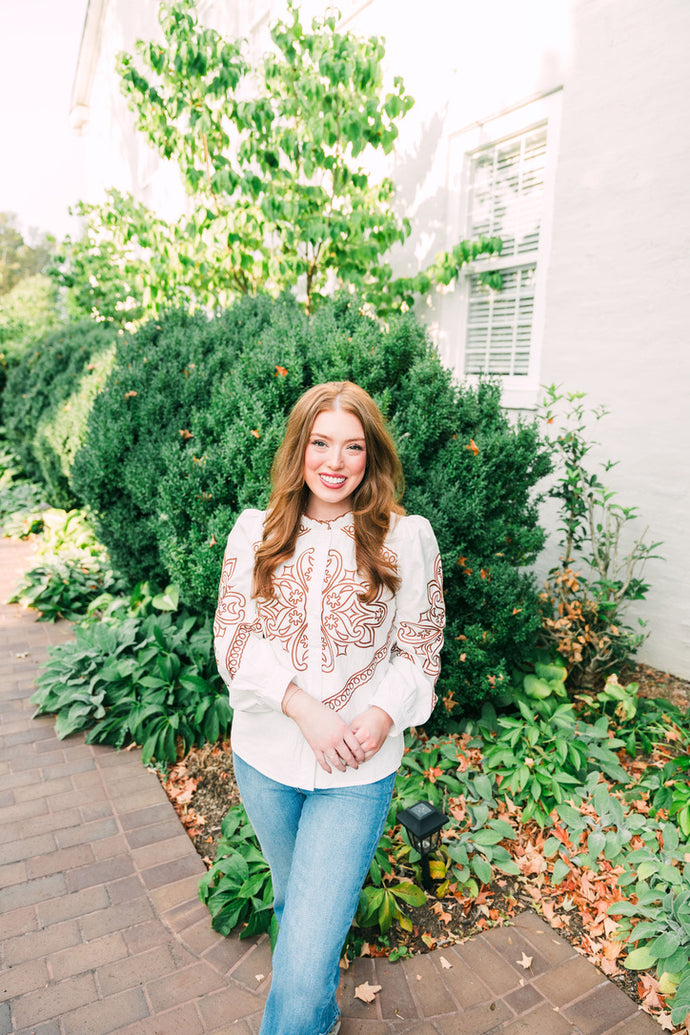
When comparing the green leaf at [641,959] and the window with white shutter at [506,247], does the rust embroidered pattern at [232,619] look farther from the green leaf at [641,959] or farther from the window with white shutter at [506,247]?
the window with white shutter at [506,247]

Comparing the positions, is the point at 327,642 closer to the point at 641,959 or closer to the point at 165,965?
the point at 165,965

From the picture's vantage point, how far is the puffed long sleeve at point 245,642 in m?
1.73

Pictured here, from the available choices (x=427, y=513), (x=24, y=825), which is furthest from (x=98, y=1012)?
(x=427, y=513)

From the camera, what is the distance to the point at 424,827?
252 cm

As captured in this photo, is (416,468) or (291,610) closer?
(291,610)

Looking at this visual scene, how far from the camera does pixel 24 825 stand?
3.09 m

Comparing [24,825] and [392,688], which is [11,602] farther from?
[392,688]

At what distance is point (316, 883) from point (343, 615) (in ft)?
2.21

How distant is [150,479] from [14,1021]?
9.44 feet

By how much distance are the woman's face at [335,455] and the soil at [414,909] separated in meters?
1.80

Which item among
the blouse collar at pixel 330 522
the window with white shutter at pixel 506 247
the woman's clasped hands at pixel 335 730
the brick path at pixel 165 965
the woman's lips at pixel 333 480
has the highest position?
the window with white shutter at pixel 506 247

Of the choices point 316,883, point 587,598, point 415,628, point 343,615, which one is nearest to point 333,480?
point 343,615

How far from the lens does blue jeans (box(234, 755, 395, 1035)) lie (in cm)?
160

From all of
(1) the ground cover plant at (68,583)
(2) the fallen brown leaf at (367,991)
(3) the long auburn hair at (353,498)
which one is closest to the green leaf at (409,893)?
(2) the fallen brown leaf at (367,991)
